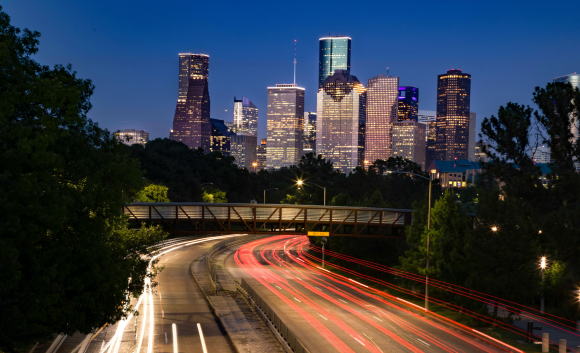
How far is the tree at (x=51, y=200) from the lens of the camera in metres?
18.0

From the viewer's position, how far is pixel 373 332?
39.8 meters

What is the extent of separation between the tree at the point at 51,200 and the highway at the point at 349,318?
14817 millimetres

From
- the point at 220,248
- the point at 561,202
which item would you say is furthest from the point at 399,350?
the point at 220,248

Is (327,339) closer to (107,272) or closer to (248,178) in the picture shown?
(107,272)

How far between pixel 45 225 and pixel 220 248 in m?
85.8

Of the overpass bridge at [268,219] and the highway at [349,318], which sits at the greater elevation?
the overpass bridge at [268,219]

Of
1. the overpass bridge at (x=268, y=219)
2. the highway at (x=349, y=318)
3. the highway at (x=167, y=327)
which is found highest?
the overpass bridge at (x=268, y=219)

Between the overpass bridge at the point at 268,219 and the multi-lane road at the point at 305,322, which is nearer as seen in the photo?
the multi-lane road at the point at 305,322

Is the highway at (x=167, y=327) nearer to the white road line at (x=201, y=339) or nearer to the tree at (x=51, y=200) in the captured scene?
the white road line at (x=201, y=339)

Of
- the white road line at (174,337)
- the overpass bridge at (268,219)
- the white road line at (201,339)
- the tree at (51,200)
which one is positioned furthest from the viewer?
the overpass bridge at (268,219)

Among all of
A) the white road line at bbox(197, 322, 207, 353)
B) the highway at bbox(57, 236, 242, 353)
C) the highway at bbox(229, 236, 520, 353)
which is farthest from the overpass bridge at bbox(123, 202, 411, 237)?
the white road line at bbox(197, 322, 207, 353)

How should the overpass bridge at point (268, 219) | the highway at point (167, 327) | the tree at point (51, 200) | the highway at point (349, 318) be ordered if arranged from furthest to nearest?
1. the overpass bridge at point (268, 219)
2. the highway at point (167, 327)
3. the highway at point (349, 318)
4. the tree at point (51, 200)

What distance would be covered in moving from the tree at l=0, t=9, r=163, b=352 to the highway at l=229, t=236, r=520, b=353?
1482 cm

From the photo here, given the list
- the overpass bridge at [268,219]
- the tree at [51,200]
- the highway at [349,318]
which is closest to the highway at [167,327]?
the highway at [349,318]
